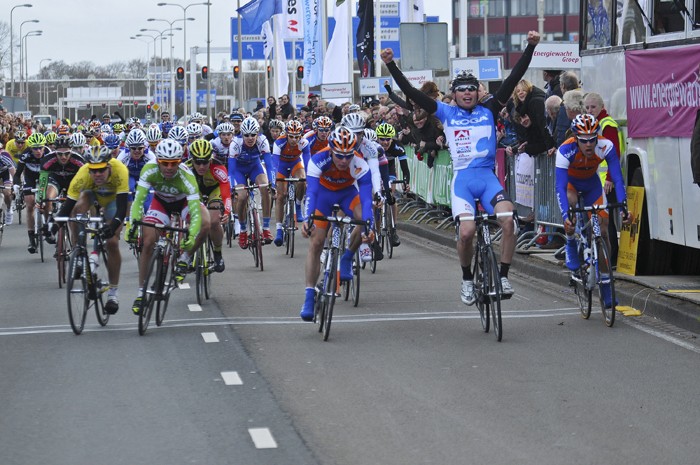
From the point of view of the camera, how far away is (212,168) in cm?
1430

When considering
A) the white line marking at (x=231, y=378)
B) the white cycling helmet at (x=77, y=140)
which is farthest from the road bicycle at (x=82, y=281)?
the white cycling helmet at (x=77, y=140)

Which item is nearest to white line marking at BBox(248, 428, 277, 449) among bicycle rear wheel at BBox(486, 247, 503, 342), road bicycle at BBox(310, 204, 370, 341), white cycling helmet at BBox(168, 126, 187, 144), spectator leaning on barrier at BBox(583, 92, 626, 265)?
road bicycle at BBox(310, 204, 370, 341)

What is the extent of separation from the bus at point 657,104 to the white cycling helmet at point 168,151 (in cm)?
478

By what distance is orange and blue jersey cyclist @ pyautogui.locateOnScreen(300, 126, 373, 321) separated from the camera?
11.3m

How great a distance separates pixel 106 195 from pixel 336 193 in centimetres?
226

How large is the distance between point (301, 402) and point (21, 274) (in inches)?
377

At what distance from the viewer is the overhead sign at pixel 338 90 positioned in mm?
36969

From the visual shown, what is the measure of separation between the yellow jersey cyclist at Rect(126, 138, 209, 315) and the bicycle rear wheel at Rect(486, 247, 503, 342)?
257 cm

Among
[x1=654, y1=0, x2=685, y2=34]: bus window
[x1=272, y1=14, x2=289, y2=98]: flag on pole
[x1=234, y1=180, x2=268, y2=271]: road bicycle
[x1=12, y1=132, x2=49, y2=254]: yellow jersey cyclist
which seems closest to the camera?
[x1=654, y1=0, x2=685, y2=34]: bus window

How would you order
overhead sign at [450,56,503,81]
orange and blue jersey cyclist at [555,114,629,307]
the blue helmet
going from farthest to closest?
overhead sign at [450,56,503,81] → the blue helmet → orange and blue jersey cyclist at [555,114,629,307]

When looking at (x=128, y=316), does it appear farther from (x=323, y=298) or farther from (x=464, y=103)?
(x=464, y=103)

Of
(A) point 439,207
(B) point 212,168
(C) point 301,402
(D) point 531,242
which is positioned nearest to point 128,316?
(B) point 212,168

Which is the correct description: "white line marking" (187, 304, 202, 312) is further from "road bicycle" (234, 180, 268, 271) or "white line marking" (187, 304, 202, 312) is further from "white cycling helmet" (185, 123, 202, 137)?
"white cycling helmet" (185, 123, 202, 137)

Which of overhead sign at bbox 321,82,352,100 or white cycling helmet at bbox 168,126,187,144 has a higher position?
overhead sign at bbox 321,82,352,100
